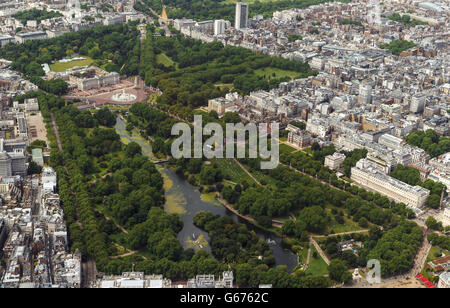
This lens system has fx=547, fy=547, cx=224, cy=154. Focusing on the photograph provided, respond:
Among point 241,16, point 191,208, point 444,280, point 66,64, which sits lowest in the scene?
point 66,64

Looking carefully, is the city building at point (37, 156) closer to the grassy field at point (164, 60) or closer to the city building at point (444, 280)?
the city building at point (444, 280)

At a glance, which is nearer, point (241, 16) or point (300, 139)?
point (300, 139)

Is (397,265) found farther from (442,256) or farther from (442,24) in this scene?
(442,24)

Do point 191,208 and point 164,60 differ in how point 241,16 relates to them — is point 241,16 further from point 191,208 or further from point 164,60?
point 191,208

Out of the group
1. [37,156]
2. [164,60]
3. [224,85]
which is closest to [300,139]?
[224,85]

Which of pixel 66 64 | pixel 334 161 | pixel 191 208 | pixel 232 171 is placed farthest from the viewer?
pixel 66 64

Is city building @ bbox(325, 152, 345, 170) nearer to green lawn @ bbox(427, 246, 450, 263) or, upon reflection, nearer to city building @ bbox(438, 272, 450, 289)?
green lawn @ bbox(427, 246, 450, 263)
